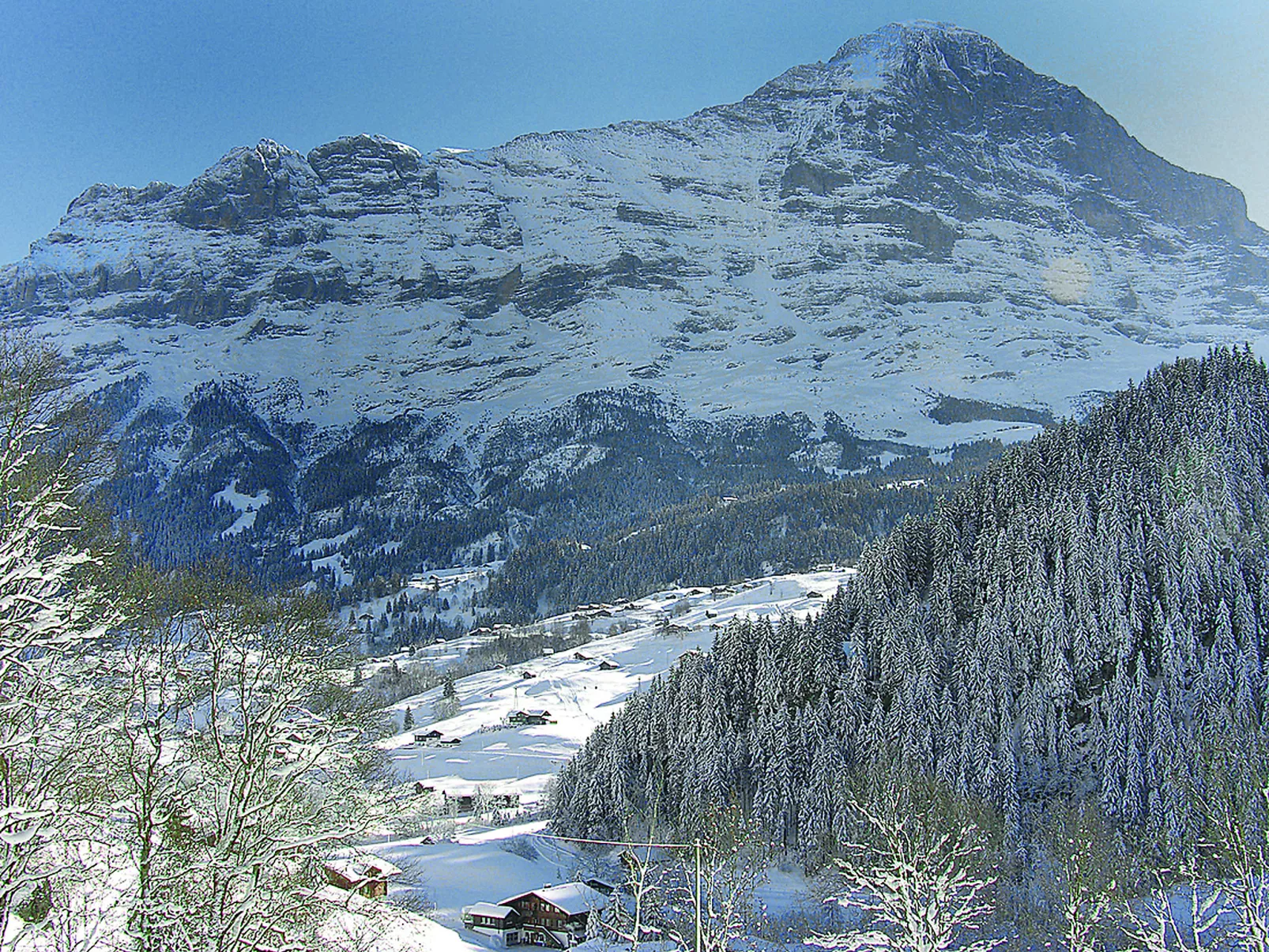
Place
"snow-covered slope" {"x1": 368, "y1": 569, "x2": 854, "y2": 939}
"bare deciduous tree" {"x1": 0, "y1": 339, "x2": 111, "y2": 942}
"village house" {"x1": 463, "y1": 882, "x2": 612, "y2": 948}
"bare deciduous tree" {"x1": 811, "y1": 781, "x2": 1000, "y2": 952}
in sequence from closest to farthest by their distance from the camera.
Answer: "bare deciduous tree" {"x1": 0, "y1": 339, "x2": 111, "y2": 942} → "bare deciduous tree" {"x1": 811, "y1": 781, "x2": 1000, "y2": 952} → "village house" {"x1": 463, "y1": 882, "x2": 612, "y2": 948} → "snow-covered slope" {"x1": 368, "y1": 569, "x2": 854, "y2": 939}

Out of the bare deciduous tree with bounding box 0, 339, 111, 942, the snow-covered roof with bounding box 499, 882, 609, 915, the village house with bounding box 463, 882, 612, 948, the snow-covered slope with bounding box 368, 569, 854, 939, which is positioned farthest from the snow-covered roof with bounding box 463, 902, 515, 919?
the bare deciduous tree with bounding box 0, 339, 111, 942

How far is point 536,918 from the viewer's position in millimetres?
47219

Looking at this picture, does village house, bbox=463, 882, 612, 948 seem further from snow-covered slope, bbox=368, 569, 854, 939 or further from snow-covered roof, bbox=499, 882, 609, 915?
snow-covered slope, bbox=368, 569, 854, 939

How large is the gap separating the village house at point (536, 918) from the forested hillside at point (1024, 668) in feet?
23.8

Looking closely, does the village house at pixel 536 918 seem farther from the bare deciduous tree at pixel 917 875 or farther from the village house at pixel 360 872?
the bare deciduous tree at pixel 917 875

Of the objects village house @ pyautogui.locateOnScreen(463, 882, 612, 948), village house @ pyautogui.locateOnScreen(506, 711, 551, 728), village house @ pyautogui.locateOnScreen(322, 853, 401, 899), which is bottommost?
village house @ pyautogui.locateOnScreen(506, 711, 551, 728)

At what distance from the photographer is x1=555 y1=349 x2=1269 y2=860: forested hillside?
1956 inches

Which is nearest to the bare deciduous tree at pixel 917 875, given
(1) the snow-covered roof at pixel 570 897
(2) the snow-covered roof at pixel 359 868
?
(1) the snow-covered roof at pixel 570 897

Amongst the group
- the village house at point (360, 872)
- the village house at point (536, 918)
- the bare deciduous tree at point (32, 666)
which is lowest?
the village house at point (536, 918)

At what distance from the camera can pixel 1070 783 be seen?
49.8 meters

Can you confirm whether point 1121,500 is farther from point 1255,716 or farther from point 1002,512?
point 1255,716

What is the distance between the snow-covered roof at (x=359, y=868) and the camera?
32.1 meters

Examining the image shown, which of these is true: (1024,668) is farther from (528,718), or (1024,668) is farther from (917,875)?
(528,718)

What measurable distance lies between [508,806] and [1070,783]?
4388 centimetres
